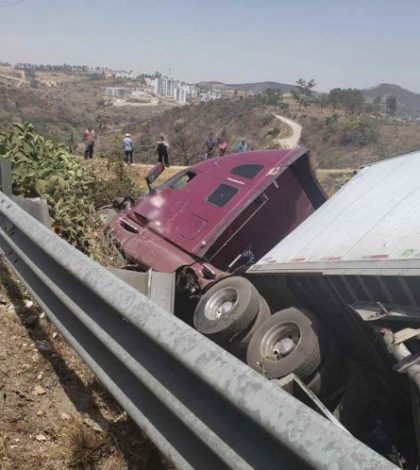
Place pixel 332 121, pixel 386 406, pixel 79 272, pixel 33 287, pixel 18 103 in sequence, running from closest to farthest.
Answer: pixel 79 272, pixel 33 287, pixel 386 406, pixel 332 121, pixel 18 103

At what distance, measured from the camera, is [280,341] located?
16.9ft

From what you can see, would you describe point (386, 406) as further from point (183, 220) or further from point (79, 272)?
point (183, 220)

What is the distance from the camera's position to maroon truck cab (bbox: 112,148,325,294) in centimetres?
709

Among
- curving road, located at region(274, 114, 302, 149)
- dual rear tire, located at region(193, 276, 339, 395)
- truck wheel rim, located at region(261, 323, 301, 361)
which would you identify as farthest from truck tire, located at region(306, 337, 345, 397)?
curving road, located at region(274, 114, 302, 149)

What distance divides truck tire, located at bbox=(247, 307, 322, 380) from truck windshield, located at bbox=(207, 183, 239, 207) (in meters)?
2.47

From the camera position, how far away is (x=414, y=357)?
11.3 feet

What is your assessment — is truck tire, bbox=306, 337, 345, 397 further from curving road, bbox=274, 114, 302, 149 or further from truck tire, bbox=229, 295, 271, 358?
curving road, bbox=274, 114, 302, 149

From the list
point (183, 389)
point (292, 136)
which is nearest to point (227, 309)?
point (183, 389)

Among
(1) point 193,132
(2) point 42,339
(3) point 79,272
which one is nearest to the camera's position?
(3) point 79,272

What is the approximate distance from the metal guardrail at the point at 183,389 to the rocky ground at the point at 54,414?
0.41 meters

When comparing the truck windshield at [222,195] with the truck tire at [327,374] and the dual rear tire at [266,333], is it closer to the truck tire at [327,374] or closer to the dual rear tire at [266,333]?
the dual rear tire at [266,333]

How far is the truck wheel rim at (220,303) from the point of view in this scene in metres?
6.00

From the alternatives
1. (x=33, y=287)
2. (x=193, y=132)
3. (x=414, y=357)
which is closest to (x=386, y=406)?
(x=414, y=357)

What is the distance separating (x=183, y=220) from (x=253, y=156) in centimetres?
143
